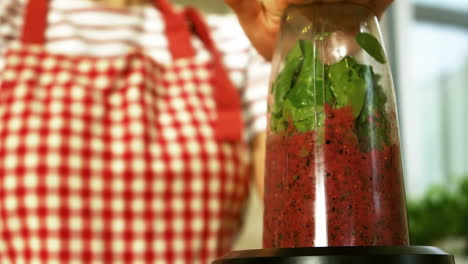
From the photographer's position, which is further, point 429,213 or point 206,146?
point 429,213

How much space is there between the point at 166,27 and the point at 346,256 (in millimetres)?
770

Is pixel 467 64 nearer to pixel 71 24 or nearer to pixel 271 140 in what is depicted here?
pixel 71 24

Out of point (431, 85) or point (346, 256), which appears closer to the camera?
point (346, 256)

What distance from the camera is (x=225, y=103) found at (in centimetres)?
92

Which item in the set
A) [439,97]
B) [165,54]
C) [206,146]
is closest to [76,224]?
[206,146]

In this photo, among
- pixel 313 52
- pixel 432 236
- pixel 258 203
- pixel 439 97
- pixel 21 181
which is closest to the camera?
pixel 313 52

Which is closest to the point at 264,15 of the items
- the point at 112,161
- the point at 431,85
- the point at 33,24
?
the point at 112,161

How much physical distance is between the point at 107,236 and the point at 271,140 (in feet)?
1.90

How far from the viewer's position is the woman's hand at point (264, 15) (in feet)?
1.01

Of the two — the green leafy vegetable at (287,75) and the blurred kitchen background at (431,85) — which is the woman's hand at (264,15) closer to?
the green leafy vegetable at (287,75)

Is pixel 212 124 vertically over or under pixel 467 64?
under

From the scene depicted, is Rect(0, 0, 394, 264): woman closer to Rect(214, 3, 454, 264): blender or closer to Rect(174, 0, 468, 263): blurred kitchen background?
Rect(214, 3, 454, 264): blender

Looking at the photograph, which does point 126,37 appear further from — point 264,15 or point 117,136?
point 264,15

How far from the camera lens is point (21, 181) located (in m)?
0.81
